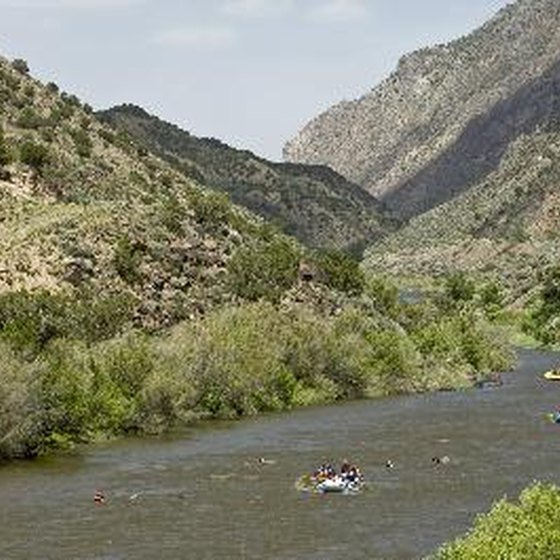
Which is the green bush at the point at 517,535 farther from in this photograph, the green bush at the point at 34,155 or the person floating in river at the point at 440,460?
the green bush at the point at 34,155

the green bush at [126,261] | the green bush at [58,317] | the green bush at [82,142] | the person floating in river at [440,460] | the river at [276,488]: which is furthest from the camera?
the green bush at [82,142]

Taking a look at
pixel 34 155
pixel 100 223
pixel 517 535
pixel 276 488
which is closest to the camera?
pixel 517 535

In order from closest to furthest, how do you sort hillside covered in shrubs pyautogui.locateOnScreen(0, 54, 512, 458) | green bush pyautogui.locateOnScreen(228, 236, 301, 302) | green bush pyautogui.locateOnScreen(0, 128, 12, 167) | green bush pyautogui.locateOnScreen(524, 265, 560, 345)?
hillside covered in shrubs pyautogui.locateOnScreen(0, 54, 512, 458) → green bush pyautogui.locateOnScreen(228, 236, 301, 302) → green bush pyautogui.locateOnScreen(0, 128, 12, 167) → green bush pyautogui.locateOnScreen(524, 265, 560, 345)

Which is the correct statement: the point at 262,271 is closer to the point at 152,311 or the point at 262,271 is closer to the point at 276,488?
the point at 152,311

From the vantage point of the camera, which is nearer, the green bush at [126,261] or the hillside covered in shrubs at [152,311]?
the hillside covered in shrubs at [152,311]

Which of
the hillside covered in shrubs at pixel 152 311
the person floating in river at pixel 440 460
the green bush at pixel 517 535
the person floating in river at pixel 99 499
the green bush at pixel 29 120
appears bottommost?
the person floating in river at pixel 440 460

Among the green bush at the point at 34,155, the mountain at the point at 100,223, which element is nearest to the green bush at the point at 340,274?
the mountain at the point at 100,223

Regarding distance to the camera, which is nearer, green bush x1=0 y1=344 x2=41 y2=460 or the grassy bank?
green bush x1=0 y1=344 x2=41 y2=460

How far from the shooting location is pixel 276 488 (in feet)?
220

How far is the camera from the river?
2130 inches

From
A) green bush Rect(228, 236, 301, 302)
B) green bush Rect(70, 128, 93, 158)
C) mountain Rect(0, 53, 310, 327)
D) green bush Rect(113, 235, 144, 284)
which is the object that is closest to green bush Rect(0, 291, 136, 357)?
mountain Rect(0, 53, 310, 327)

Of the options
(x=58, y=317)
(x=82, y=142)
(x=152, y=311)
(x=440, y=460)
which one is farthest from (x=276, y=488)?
(x=82, y=142)

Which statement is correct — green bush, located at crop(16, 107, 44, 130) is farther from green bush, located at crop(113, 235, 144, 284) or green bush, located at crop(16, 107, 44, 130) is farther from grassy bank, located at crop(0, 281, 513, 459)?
grassy bank, located at crop(0, 281, 513, 459)

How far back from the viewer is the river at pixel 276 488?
54.1m
